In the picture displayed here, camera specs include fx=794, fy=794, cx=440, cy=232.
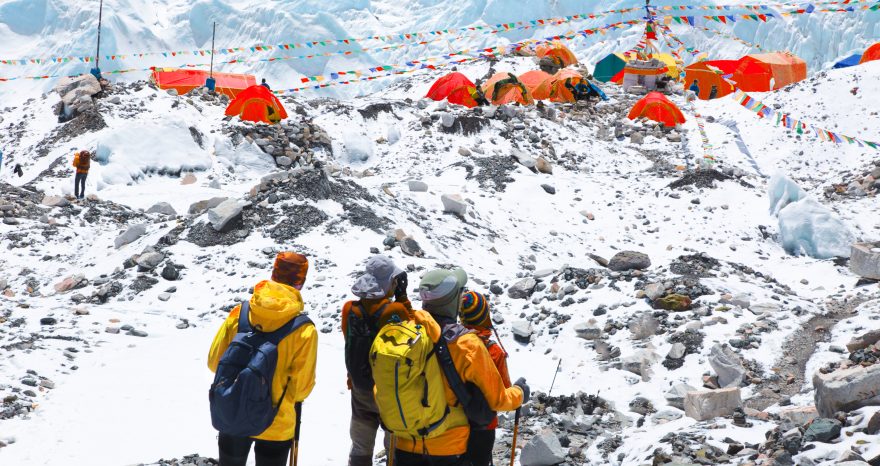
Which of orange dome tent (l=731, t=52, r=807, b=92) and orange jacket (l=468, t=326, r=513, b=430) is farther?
orange dome tent (l=731, t=52, r=807, b=92)

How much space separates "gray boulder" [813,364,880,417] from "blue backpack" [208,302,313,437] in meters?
3.30

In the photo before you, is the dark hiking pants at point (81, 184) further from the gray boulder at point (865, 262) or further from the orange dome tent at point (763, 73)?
the orange dome tent at point (763, 73)

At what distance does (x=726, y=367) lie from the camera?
6.91 meters

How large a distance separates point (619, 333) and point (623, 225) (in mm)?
7149

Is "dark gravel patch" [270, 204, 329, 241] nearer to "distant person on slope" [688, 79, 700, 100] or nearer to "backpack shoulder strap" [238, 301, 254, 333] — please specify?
"backpack shoulder strap" [238, 301, 254, 333]

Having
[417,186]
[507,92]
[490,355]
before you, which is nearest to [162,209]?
[417,186]

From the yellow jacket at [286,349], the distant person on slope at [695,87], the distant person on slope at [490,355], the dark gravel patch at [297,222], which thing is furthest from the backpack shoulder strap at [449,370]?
the distant person on slope at [695,87]

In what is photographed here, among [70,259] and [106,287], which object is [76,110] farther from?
[106,287]

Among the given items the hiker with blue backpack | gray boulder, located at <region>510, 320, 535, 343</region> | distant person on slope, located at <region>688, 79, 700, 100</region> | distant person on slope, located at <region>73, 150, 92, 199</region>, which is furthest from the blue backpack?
distant person on slope, located at <region>688, 79, 700, 100</region>

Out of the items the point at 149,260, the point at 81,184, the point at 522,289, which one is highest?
the point at 522,289

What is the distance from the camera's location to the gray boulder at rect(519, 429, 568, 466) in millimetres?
5586

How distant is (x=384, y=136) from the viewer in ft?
69.1

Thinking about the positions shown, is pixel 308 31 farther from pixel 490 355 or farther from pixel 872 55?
pixel 490 355

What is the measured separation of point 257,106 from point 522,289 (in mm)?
11442
